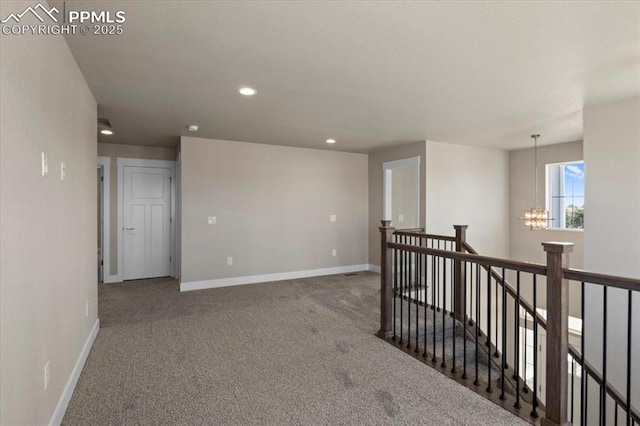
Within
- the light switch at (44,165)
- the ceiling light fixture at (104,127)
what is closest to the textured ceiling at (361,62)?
the ceiling light fixture at (104,127)

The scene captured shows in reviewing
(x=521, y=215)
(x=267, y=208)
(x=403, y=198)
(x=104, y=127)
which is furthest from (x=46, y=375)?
(x=521, y=215)

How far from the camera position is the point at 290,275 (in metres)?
6.00

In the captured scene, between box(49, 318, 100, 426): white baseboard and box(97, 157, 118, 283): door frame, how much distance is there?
2782 mm

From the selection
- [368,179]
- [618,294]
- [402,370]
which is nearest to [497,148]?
[368,179]

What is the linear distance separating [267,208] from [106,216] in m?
2.68

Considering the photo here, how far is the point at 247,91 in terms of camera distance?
3156mm

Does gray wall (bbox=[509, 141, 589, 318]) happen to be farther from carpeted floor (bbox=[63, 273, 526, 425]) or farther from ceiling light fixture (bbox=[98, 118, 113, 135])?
ceiling light fixture (bbox=[98, 118, 113, 135])

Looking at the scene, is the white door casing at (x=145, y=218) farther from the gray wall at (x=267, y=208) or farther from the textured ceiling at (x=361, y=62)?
the textured ceiling at (x=361, y=62)

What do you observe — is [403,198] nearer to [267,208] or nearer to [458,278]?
[267,208]

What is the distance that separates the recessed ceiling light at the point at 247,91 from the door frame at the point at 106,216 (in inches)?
147

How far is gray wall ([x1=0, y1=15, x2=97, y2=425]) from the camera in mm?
1344

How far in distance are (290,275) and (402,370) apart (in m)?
3.55

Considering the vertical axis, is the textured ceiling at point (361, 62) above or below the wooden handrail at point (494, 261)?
above

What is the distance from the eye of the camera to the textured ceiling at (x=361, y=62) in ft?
6.27
